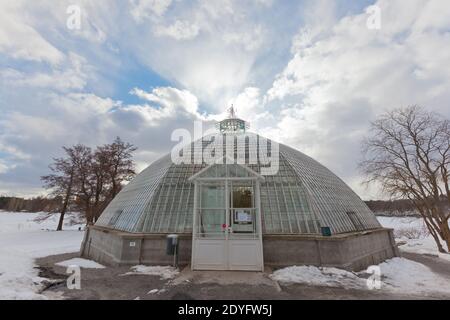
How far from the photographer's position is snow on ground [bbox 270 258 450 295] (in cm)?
831

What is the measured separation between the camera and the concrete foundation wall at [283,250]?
10.3 m

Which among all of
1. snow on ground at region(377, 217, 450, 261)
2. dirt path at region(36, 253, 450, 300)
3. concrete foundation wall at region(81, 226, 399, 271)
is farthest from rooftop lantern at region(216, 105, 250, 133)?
snow on ground at region(377, 217, 450, 261)

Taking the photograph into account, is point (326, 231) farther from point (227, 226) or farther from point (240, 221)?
point (227, 226)

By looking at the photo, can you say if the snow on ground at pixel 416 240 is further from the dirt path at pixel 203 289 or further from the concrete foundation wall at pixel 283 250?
the dirt path at pixel 203 289

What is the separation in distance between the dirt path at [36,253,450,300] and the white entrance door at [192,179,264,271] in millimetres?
572

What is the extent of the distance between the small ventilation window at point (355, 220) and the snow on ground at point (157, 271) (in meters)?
10.7

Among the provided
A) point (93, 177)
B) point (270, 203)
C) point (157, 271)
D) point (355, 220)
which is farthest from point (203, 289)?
point (93, 177)

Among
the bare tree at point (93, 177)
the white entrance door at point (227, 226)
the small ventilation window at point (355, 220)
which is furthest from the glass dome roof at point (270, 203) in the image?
the bare tree at point (93, 177)
